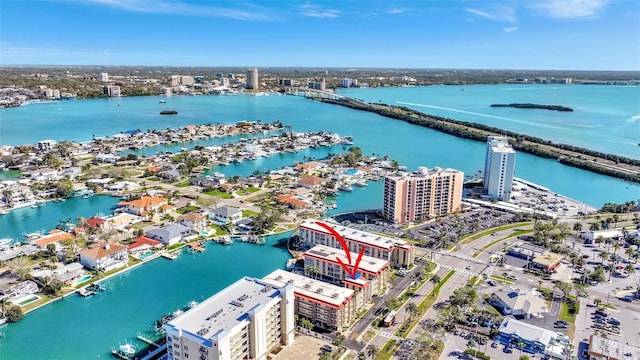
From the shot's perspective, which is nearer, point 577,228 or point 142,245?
point 142,245

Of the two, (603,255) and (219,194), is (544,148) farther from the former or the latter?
(219,194)

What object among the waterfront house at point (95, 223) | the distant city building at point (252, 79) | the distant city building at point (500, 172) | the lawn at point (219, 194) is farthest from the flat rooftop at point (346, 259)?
the distant city building at point (252, 79)

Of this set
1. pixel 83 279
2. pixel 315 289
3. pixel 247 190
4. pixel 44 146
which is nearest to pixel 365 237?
pixel 315 289

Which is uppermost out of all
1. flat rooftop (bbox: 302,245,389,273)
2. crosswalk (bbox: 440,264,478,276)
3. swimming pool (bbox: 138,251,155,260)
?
flat rooftop (bbox: 302,245,389,273)

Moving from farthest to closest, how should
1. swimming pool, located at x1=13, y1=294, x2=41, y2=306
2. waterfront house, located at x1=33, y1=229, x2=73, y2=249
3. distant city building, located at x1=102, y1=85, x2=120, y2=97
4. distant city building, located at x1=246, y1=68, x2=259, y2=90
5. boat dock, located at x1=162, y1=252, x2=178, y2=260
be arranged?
distant city building, located at x1=246, y1=68, x2=259, y2=90 → distant city building, located at x1=102, y1=85, x2=120, y2=97 → waterfront house, located at x1=33, y1=229, x2=73, y2=249 → boat dock, located at x1=162, y1=252, x2=178, y2=260 → swimming pool, located at x1=13, y1=294, x2=41, y2=306

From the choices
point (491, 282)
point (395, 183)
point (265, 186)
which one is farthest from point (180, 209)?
point (491, 282)

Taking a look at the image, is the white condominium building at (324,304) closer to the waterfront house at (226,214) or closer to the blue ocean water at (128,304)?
the blue ocean water at (128,304)

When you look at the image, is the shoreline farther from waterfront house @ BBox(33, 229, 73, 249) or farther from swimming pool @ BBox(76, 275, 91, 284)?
waterfront house @ BBox(33, 229, 73, 249)

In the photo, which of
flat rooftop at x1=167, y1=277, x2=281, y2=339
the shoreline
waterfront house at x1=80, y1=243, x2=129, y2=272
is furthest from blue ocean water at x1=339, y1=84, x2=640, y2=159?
waterfront house at x1=80, y1=243, x2=129, y2=272
